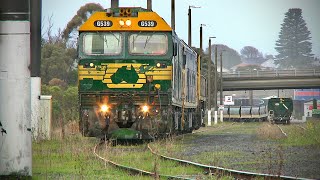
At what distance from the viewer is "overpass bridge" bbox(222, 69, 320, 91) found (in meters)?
86.3

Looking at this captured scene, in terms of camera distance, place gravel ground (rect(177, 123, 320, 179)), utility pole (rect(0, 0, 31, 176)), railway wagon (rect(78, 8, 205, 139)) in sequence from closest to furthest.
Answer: utility pole (rect(0, 0, 31, 176)) < gravel ground (rect(177, 123, 320, 179)) < railway wagon (rect(78, 8, 205, 139))

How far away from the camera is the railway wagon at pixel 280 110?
207ft

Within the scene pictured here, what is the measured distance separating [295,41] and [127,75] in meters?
180

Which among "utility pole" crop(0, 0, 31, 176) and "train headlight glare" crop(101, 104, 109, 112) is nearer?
"utility pole" crop(0, 0, 31, 176)

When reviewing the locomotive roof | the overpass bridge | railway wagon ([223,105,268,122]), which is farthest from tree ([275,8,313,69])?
the locomotive roof

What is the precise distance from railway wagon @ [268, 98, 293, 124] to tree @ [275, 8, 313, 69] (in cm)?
12284

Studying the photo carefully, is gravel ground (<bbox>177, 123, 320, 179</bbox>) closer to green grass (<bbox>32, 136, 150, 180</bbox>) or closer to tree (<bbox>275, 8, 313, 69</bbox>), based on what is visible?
green grass (<bbox>32, 136, 150, 180</bbox>)

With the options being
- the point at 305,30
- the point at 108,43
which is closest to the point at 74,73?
the point at 108,43

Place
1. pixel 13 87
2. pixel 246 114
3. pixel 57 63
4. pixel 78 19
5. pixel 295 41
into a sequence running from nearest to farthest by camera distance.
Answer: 1. pixel 13 87
2. pixel 57 63
3. pixel 78 19
4. pixel 246 114
5. pixel 295 41

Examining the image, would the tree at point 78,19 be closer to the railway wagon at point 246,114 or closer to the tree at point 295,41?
the railway wagon at point 246,114

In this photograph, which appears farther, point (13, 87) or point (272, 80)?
point (272, 80)

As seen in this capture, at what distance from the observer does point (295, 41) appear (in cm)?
19538

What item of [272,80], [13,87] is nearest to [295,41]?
[272,80]

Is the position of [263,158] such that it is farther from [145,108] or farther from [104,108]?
[104,108]
